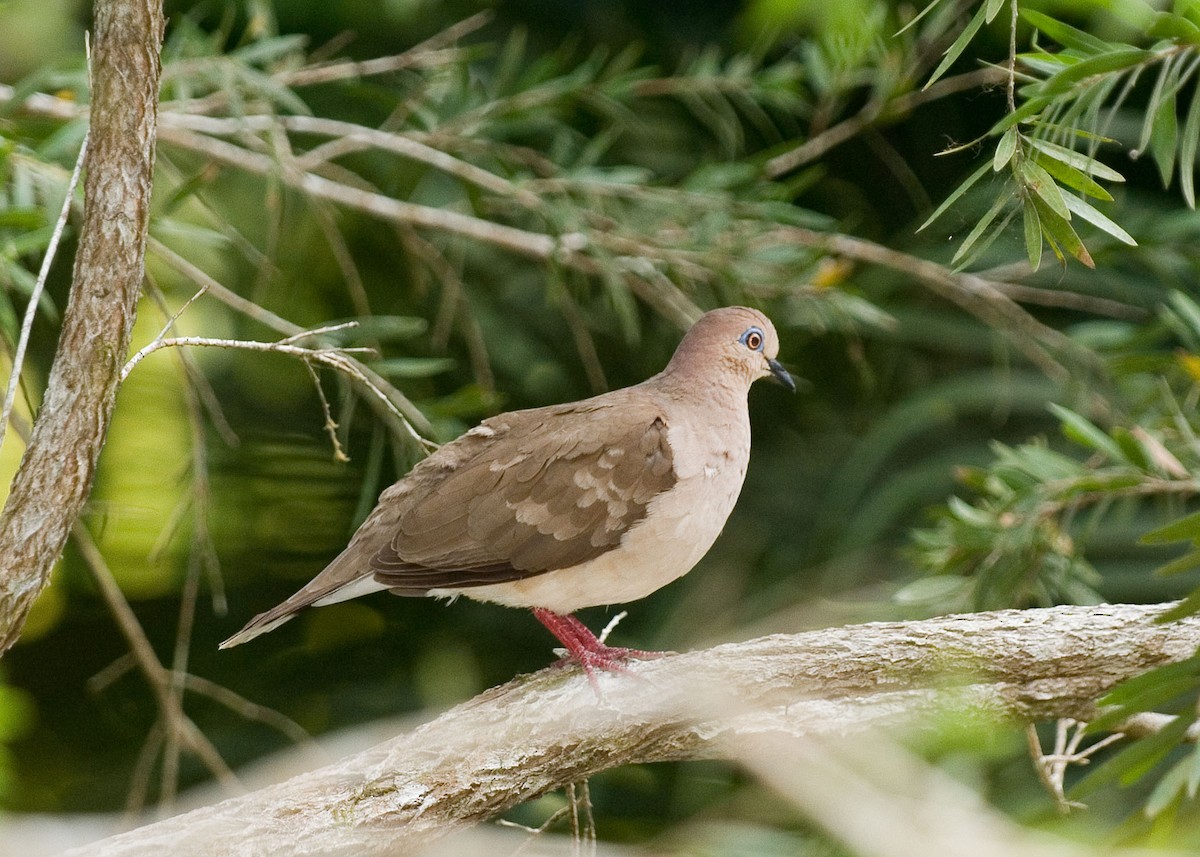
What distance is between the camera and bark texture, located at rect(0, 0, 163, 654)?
4.04 feet

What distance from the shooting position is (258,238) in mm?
3701

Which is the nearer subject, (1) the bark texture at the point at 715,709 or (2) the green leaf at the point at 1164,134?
(2) the green leaf at the point at 1164,134

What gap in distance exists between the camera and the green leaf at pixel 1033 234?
1.14m

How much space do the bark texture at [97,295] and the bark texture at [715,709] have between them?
566 mm

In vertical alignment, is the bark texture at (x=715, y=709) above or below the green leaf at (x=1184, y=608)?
below

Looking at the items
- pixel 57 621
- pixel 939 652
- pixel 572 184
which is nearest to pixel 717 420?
pixel 939 652

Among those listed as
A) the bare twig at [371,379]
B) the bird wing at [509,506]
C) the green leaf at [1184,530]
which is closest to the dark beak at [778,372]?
the bird wing at [509,506]

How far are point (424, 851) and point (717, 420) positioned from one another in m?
0.75

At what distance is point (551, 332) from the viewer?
4.02 meters

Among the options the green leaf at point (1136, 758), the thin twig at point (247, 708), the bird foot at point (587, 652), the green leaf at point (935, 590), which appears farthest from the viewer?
the green leaf at point (935, 590)

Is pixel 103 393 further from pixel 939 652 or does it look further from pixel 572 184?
pixel 572 184

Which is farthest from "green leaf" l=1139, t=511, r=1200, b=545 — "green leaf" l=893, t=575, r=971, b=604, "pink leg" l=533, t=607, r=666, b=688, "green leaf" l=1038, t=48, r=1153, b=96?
"green leaf" l=893, t=575, r=971, b=604

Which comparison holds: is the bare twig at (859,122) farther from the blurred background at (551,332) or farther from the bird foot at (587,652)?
the bird foot at (587,652)

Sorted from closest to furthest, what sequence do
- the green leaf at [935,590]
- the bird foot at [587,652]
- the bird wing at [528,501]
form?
the bird wing at [528,501]
the bird foot at [587,652]
the green leaf at [935,590]
